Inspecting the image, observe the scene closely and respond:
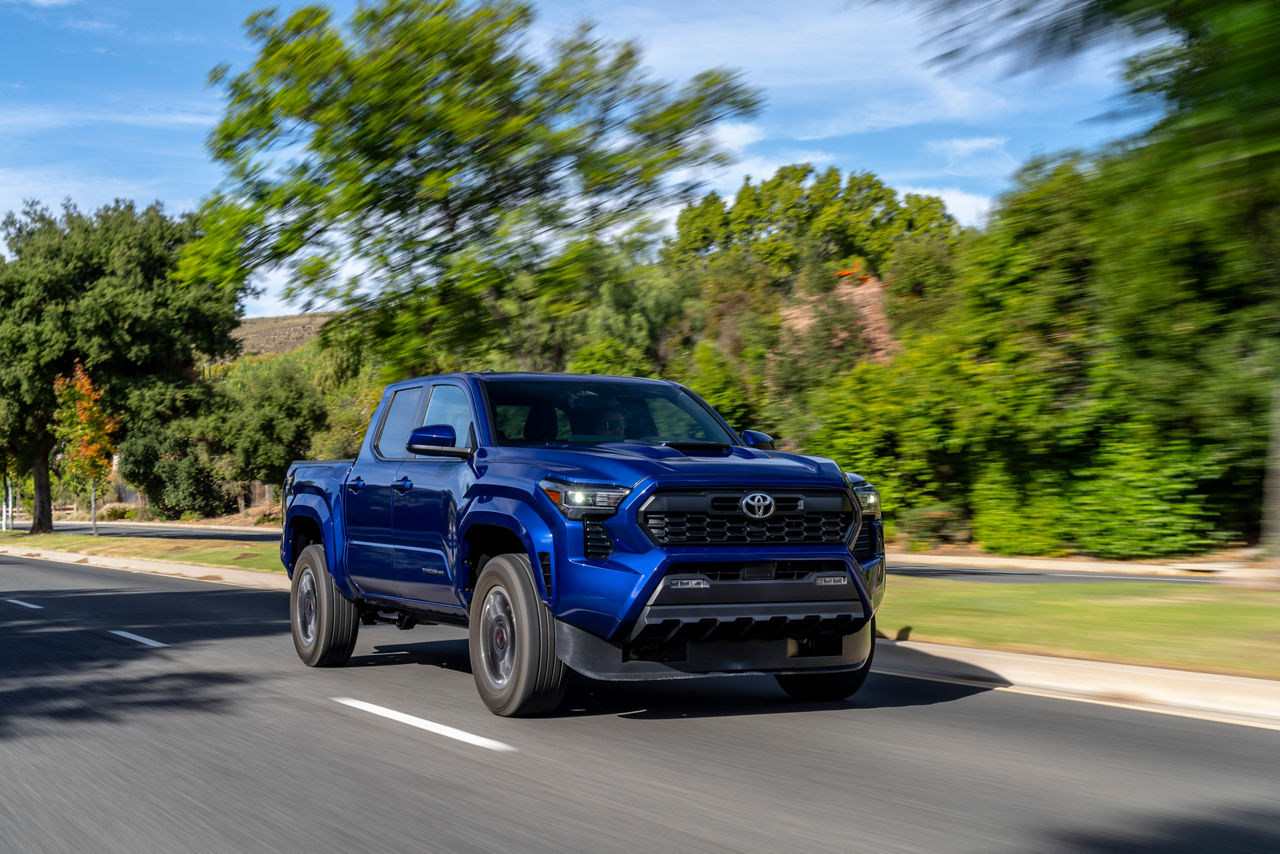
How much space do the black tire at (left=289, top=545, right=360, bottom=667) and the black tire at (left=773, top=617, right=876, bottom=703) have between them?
3.39 meters

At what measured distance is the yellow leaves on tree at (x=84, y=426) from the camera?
40906mm

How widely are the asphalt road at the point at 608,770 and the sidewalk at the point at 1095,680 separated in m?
0.28

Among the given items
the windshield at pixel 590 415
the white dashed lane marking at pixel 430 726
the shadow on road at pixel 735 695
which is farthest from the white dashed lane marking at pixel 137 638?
the windshield at pixel 590 415

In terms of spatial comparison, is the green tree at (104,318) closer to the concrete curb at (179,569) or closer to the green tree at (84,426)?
the green tree at (84,426)

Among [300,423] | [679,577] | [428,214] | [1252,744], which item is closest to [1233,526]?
[428,214]

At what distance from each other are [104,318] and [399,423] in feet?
123

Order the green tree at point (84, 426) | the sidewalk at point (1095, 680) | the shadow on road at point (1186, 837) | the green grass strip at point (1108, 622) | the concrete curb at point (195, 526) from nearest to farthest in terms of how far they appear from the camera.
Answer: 1. the shadow on road at point (1186, 837)
2. the sidewalk at point (1095, 680)
3. the green grass strip at point (1108, 622)
4. the green tree at point (84, 426)
5. the concrete curb at point (195, 526)

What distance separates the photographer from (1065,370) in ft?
72.7

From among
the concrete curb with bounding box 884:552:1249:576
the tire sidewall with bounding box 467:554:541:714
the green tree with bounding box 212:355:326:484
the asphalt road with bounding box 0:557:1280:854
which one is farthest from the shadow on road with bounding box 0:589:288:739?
the green tree with bounding box 212:355:326:484

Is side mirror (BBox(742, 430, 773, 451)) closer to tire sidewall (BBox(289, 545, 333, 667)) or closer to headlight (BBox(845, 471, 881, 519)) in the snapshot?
headlight (BBox(845, 471, 881, 519))

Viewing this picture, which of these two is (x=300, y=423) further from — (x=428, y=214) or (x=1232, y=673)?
(x=1232, y=673)

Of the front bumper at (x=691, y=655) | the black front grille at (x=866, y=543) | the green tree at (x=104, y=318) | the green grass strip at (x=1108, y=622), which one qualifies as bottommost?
the green grass strip at (x=1108, y=622)

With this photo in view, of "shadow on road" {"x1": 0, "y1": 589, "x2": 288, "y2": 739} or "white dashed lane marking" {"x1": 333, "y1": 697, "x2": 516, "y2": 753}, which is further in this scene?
"shadow on road" {"x1": 0, "y1": 589, "x2": 288, "y2": 739}

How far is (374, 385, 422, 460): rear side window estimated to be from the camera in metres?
9.25
